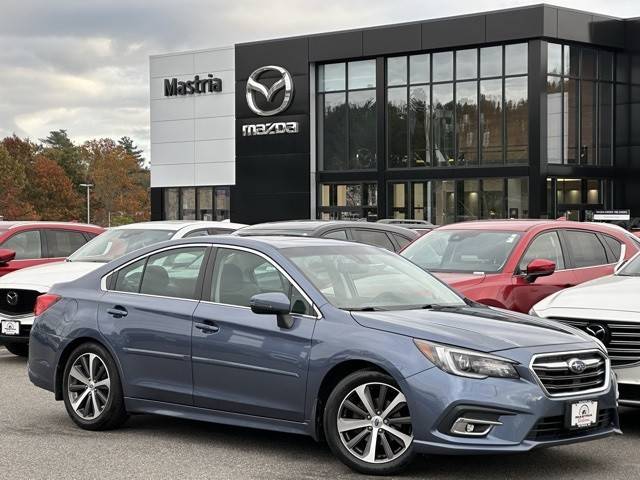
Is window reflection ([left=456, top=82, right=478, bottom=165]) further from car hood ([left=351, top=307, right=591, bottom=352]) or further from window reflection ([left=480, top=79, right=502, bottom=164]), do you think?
car hood ([left=351, top=307, right=591, bottom=352])

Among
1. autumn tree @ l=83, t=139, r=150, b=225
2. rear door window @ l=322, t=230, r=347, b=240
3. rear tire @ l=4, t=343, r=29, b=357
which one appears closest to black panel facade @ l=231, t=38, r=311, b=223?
rear door window @ l=322, t=230, r=347, b=240

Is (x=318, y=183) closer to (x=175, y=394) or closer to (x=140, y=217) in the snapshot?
(x=175, y=394)

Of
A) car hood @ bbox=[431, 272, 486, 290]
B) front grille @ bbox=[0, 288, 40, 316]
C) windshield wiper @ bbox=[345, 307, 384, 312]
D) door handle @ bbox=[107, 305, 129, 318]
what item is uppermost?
windshield wiper @ bbox=[345, 307, 384, 312]

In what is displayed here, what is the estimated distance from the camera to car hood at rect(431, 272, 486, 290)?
10.3m

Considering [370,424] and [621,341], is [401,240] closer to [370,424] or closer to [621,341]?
[621,341]

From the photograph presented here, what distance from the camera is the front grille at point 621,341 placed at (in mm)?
7746

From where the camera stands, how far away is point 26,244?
15.3m

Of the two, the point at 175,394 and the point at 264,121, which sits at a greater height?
the point at 264,121

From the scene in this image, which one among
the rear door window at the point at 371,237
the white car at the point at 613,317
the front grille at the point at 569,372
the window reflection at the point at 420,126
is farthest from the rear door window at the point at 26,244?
the window reflection at the point at 420,126

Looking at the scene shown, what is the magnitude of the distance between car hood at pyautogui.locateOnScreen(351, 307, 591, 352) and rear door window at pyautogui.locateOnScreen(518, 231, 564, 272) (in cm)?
379

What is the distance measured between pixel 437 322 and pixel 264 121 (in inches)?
1654

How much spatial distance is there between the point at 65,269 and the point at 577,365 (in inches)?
301

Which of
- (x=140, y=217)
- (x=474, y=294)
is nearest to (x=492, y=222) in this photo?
(x=474, y=294)

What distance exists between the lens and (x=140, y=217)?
120 metres
